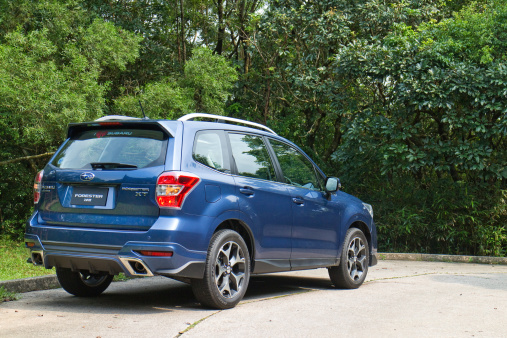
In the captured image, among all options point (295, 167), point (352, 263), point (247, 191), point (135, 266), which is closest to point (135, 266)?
point (135, 266)

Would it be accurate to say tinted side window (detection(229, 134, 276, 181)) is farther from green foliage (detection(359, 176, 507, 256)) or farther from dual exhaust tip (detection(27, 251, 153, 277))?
green foliage (detection(359, 176, 507, 256))

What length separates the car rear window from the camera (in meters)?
6.27

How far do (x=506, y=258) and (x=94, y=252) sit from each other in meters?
9.79

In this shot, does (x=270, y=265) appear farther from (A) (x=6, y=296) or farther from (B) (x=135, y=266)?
(A) (x=6, y=296)

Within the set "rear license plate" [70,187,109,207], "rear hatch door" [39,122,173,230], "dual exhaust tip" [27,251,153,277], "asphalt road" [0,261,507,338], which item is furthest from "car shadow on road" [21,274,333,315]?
"rear license plate" [70,187,109,207]

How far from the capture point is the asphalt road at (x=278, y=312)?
555 centimetres

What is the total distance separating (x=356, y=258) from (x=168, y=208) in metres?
3.72

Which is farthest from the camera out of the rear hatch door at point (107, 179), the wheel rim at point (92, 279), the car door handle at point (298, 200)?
the car door handle at point (298, 200)

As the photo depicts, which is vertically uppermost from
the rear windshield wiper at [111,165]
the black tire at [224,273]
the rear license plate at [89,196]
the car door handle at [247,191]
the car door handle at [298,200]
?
the rear windshield wiper at [111,165]

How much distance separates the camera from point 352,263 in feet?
28.8

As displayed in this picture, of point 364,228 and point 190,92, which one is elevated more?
point 190,92

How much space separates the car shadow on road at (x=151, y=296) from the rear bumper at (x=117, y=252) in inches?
23.5

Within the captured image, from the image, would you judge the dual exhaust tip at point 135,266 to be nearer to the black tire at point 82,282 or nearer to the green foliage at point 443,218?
the black tire at point 82,282

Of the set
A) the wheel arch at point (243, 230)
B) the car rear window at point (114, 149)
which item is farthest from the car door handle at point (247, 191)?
the car rear window at point (114, 149)
